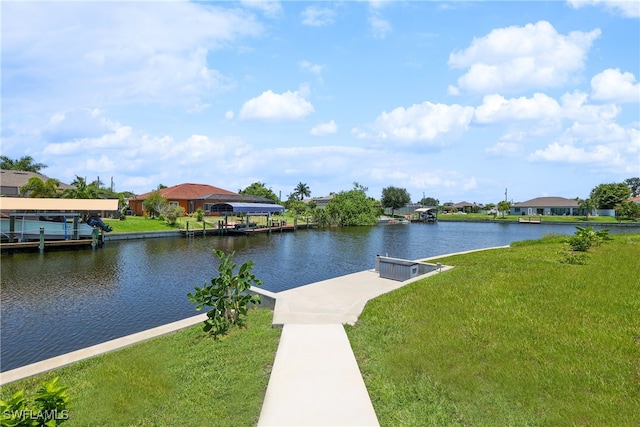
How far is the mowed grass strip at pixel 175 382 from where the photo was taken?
5.47 m

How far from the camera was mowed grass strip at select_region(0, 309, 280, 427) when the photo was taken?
5469mm

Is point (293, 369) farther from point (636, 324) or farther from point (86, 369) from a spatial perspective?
point (636, 324)

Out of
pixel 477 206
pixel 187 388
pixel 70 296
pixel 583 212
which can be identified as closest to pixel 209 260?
pixel 70 296

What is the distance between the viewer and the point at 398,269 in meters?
14.6

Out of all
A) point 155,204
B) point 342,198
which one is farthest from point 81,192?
point 342,198

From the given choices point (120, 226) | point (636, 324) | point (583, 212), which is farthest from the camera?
point (583, 212)

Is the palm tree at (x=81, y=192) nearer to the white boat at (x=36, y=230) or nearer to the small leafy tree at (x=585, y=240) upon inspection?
the white boat at (x=36, y=230)

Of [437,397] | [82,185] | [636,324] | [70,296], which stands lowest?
[70,296]

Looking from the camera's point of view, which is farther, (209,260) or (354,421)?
(209,260)

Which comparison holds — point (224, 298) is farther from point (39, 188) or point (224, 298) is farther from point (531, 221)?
point (531, 221)

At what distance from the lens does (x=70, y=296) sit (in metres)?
15.8

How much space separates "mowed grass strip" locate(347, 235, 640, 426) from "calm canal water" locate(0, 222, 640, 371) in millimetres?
8841

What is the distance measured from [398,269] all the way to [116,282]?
14992 millimetres

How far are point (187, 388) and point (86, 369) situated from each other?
3.09m
